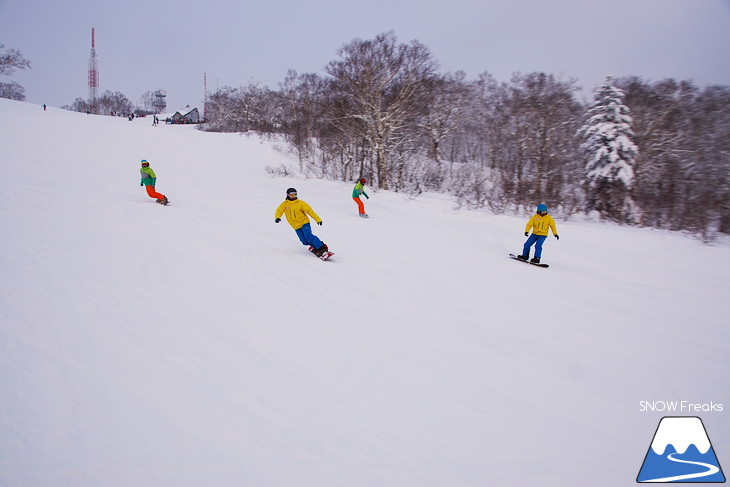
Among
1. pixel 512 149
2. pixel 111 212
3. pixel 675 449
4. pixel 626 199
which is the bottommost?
pixel 675 449

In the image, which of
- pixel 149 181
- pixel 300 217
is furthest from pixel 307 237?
pixel 149 181

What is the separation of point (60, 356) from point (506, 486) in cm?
423

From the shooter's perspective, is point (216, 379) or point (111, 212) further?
point (111, 212)

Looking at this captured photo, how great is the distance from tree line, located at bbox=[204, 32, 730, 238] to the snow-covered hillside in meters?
11.9

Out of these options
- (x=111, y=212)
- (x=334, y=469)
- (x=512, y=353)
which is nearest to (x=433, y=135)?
(x=111, y=212)

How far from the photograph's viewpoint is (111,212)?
31.8 ft

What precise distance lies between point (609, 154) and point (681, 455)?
2117 cm

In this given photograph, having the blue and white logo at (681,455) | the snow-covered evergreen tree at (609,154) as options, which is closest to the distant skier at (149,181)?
the blue and white logo at (681,455)

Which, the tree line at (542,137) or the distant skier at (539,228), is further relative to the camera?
the tree line at (542,137)

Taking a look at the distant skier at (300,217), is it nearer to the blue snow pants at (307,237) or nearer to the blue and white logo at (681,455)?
the blue snow pants at (307,237)

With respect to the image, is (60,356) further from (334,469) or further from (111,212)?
(111,212)

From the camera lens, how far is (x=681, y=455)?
9.95 feet

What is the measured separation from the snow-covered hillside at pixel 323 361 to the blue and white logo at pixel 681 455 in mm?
96

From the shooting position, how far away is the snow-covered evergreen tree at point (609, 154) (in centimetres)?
1891
